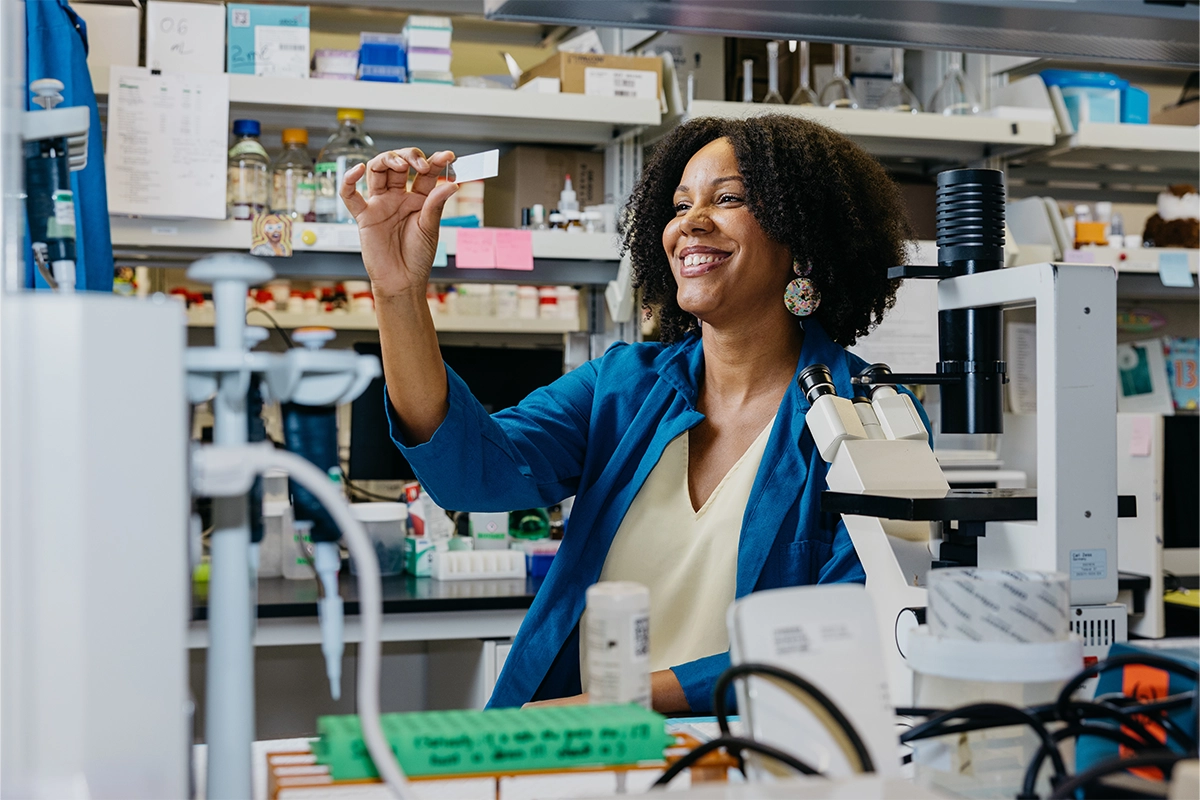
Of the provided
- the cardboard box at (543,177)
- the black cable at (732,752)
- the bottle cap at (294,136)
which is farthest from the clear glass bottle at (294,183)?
the black cable at (732,752)

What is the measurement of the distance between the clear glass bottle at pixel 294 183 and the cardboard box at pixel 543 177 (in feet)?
1.64

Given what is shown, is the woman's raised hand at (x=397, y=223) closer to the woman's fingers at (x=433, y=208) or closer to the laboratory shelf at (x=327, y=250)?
the woman's fingers at (x=433, y=208)

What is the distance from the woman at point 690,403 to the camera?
4.50 ft

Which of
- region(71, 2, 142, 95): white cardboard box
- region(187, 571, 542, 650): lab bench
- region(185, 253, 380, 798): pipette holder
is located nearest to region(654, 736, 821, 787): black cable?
region(185, 253, 380, 798): pipette holder

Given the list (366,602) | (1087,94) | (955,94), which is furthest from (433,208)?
(1087,94)

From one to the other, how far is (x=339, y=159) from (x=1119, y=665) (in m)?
2.05

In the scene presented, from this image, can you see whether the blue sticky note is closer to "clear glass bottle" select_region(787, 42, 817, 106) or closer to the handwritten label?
"clear glass bottle" select_region(787, 42, 817, 106)

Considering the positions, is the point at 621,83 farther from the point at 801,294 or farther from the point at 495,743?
the point at 495,743

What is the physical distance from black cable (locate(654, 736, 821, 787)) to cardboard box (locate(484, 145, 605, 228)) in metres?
2.11

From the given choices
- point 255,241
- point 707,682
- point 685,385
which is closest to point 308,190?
point 255,241

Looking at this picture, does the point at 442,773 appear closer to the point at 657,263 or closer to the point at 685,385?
the point at 685,385

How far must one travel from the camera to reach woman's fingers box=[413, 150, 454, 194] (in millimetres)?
1216

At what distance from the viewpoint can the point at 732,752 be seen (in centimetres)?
73

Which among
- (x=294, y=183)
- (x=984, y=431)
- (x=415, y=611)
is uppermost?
(x=294, y=183)
